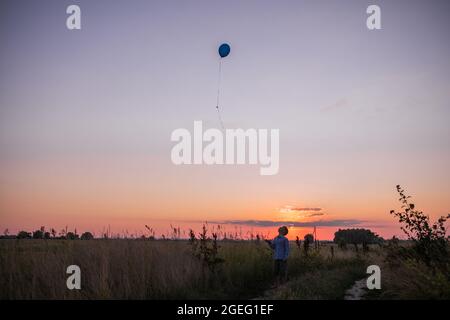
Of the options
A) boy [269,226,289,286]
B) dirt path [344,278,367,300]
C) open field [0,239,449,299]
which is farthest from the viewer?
boy [269,226,289,286]

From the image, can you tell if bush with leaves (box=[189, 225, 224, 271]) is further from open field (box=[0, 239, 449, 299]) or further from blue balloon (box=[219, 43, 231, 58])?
blue balloon (box=[219, 43, 231, 58])

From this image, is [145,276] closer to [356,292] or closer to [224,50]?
[356,292]

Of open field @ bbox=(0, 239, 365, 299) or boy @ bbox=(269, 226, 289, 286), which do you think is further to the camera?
boy @ bbox=(269, 226, 289, 286)

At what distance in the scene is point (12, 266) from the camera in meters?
10.3

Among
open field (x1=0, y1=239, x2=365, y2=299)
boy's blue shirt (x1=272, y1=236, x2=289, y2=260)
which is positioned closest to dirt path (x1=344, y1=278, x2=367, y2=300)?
open field (x1=0, y1=239, x2=365, y2=299)

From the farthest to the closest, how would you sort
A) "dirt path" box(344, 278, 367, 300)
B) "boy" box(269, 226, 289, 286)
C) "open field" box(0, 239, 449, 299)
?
"boy" box(269, 226, 289, 286) → "dirt path" box(344, 278, 367, 300) → "open field" box(0, 239, 449, 299)

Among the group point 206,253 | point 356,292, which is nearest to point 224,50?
point 206,253

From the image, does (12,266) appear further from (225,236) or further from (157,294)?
(225,236)

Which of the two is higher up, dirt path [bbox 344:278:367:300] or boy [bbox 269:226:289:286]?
boy [bbox 269:226:289:286]

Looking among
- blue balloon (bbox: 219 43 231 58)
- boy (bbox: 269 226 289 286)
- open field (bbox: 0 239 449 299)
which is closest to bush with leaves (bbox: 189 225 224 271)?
open field (bbox: 0 239 449 299)

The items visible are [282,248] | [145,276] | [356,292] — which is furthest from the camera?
[282,248]

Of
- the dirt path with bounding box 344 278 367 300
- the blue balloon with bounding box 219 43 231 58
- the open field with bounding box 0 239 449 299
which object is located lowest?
the dirt path with bounding box 344 278 367 300
